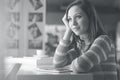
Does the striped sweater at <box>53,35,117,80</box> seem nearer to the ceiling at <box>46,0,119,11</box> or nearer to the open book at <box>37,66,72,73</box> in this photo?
the open book at <box>37,66,72,73</box>

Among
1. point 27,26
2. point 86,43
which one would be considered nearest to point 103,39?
point 86,43

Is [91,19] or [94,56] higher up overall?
[91,19]

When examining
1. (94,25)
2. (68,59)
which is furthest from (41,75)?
(94,25)

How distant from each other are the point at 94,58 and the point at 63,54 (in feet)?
0.39

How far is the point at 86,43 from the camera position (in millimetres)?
845

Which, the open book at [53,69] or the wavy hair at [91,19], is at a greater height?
the wavy hair at [91,19]

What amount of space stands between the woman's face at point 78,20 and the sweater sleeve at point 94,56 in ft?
0.21

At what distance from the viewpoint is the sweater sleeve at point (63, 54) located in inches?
33.4

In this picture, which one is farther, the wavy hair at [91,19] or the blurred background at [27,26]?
the blurred background at [27,26]

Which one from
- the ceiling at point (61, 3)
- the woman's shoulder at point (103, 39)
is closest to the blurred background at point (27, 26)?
the ceiling at point (61, 3)

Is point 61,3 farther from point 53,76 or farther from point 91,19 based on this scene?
point 53,76

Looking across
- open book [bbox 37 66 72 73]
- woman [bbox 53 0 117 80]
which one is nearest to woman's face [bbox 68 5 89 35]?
woman [bbox 53 0 117 80]

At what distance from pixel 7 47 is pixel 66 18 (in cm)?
29

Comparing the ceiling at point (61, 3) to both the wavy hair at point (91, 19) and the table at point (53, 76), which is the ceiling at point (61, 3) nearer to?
the wavy hair at point (91, 19)
